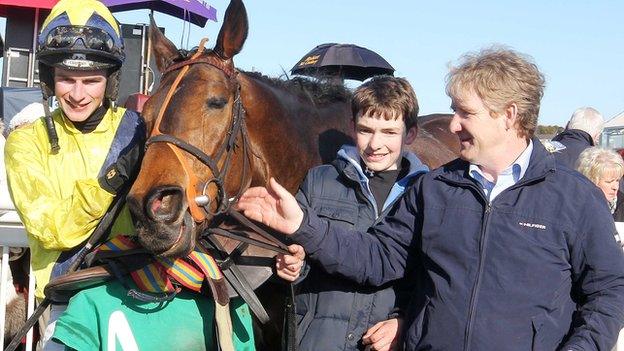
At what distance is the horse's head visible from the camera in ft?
8.78

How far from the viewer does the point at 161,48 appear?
3.53m

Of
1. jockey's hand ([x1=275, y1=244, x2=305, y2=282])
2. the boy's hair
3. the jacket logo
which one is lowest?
jockey's hand ([x1=275, y1=244, x2=305, y2=282])

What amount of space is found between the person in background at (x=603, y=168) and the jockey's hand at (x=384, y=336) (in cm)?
245

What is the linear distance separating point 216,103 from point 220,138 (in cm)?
14

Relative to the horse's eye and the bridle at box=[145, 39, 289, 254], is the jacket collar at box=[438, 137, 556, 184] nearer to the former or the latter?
the bridle at box=[145, 39, 289, 254]

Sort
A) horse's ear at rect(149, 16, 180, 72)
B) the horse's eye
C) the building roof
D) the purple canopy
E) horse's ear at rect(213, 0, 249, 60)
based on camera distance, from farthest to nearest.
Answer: the building roof
the purple canopy
horse's ear at rect(149, 16, 180, 72)
horse's ear at rect(213, 0, 249, 60)
the horse's eye

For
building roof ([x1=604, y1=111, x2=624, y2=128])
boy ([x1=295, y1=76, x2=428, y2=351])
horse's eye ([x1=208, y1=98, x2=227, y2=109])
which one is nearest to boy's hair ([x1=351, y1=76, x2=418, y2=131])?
boy ([x1=295, y1=76, x2=428, y2=351])

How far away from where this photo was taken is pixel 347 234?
106 inches

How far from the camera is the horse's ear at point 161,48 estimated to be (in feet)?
11.5

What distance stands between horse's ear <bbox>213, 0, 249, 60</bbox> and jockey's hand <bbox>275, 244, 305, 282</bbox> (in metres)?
0.95

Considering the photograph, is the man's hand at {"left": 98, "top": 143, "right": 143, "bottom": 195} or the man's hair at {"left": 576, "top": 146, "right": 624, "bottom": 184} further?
the man's hair at {"left": 576, "top": 146, "right": 624, "bottom": 184}

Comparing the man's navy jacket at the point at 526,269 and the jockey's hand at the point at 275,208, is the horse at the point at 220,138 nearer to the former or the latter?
the jockey's hand at the point at 275,208

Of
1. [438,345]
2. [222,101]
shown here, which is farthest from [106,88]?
[438,345]

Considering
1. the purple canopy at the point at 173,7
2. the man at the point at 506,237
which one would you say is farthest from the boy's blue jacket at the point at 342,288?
the purple canopy at the point at 173,7
